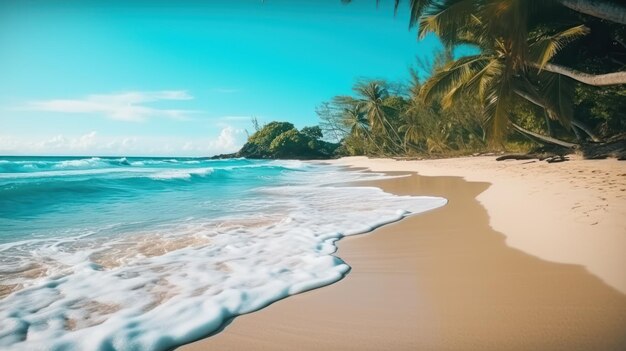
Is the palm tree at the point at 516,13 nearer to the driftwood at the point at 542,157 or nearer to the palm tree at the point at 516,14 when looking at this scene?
the palm tree at the point at 516,14

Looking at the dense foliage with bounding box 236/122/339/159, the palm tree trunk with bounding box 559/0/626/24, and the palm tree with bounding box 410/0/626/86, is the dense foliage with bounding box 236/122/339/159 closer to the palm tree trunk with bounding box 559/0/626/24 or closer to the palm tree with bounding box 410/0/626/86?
the palm tree with bounding box 410/0/626/86

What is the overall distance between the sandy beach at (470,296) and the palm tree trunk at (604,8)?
3246 mm

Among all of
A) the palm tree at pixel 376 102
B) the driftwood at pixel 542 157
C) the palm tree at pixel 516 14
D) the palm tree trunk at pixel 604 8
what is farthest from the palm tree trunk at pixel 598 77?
A: the palm tree at pixel 376 102

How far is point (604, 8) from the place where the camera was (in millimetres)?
5199

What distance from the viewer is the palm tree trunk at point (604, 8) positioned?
5.02 metres

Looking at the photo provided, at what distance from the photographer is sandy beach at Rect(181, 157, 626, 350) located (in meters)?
1.68

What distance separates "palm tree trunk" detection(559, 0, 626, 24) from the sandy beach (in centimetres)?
325

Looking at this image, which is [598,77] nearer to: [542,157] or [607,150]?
[607,150]

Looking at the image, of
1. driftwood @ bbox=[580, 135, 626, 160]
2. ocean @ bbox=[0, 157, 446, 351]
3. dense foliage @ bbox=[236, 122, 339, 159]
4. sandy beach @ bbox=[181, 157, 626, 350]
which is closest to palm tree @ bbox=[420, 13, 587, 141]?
driftwood @ bbox=[580, 135, 626, 160]

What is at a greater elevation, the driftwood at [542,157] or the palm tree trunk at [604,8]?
the palm tree trunk at [604,8]

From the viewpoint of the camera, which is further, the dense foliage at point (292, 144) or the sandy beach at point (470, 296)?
the dense foliage at point (292, 144)

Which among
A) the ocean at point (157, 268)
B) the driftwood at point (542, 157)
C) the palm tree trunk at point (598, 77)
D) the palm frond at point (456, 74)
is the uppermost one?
the palm frond at point (456, 74)

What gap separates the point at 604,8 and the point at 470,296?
235 inches

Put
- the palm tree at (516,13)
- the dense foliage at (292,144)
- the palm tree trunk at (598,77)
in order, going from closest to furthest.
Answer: the palm tree at (516,13), the palm tree trunk at (598,77), the dense foliage at (292,144)
